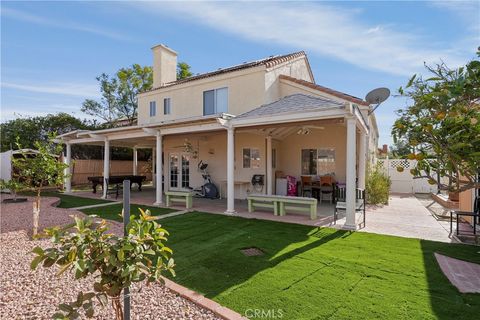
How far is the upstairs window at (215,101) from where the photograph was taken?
13586 millimetres

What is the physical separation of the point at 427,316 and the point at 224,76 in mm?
12376

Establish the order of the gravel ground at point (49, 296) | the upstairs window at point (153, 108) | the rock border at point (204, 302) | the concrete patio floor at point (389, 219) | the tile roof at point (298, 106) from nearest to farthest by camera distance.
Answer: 1. the rock border at point (204, 302)
2. the gravel ground at point (49, 296)
3. the concrete patio floor at point (389, 219)
4. the tile roof at point (298, 106)
5. the upstairs window at point (153, 108)

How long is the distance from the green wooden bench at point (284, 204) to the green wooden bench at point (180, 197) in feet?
8.59

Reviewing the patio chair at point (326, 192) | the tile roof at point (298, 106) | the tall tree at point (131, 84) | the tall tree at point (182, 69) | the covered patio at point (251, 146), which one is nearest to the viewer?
the tile roof at point (298, 106)

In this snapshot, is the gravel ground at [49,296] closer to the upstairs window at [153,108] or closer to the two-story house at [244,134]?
the two-story house at [244,134]

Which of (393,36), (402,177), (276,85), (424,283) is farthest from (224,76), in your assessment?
(402,177)

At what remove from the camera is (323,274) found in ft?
14.4

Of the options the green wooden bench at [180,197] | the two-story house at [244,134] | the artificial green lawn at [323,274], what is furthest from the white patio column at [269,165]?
the artificial green lawn at [323,274]

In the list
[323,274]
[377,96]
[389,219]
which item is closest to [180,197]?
[323,274]

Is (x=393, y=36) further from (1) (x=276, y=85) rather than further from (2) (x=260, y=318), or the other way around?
(2) (x=260, y=318)

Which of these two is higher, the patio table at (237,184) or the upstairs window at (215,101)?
the upstairs window at (215,101)

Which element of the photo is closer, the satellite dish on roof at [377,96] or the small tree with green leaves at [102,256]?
the small tree with green leaves at [102,256]

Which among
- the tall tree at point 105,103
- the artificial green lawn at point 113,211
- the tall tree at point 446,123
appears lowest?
the artificial green lawn at point 113,211

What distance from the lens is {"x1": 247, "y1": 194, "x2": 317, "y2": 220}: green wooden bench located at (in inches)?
334
